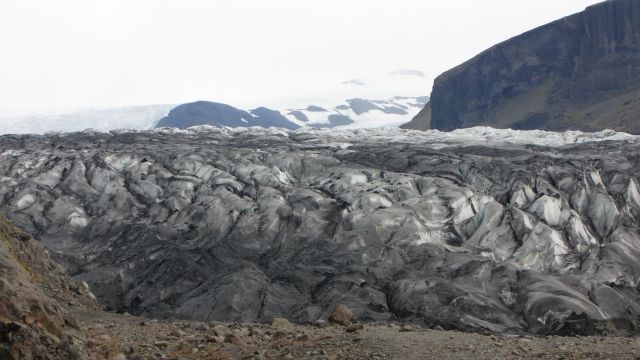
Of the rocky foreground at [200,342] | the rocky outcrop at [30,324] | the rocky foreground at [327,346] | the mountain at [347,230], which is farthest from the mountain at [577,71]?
the rocky outcrop at [30,324]

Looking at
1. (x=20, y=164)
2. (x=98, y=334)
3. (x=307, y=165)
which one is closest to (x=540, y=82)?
(x=307, y=165)

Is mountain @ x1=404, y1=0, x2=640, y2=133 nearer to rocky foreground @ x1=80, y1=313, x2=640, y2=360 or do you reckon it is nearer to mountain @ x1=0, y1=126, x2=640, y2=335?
mountain @ x1=0, y1=126, x2=640, y2=335

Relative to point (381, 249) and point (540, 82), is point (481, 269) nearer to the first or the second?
point (381, 249)

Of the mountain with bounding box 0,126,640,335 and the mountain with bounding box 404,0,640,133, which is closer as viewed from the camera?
the mountain with bounding box 0,126,640,335

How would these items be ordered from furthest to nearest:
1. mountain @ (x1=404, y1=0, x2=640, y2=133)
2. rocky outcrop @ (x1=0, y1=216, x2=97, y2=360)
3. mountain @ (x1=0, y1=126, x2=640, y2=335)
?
mountain @ (x1=404, y1=0, x2=640, y2=133) < mountain @ (x1=0, y1=126, x2=640, y2=335) < rocky outcrop @ (x1=0, y1=216, x2=97, y2=360)

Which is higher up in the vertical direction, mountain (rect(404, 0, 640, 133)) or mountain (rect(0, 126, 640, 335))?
mountain (rect(404, 0, 640, 133))

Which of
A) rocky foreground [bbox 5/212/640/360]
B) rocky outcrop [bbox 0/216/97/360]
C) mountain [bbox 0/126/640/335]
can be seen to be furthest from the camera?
mountain [bbox 0/126/640/335]

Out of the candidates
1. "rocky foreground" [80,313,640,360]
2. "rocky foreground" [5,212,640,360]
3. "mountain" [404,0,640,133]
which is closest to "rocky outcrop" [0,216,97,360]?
"rocky foreground" [5,212,640,360]

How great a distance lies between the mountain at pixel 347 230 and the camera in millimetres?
29969

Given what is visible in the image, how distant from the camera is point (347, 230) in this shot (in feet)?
130

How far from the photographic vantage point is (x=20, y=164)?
5472 cm

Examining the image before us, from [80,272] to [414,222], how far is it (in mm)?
21198

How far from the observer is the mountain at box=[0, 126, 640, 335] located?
2997 centimetres

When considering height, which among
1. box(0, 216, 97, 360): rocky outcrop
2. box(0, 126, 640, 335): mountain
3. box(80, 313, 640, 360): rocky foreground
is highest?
box(0, 216, 97, 360): rocky outcrop
